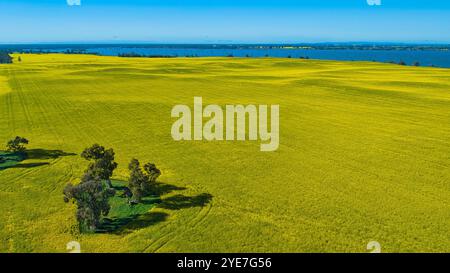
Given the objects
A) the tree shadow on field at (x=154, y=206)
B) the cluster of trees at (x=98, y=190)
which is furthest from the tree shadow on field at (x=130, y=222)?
the cluster of trees at (x=98, y=190)

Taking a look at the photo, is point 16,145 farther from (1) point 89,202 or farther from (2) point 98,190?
(1) point 89,202

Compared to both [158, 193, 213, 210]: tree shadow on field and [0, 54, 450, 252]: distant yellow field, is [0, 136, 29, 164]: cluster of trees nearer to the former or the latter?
[0, 54, 450, 252]: distant yellow field

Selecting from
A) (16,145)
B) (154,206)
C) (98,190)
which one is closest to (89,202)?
(98,190)

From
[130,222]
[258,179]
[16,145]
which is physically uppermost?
[16,145]

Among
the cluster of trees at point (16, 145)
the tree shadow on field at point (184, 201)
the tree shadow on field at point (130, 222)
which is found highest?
the cluster of trees at point (16, 145)

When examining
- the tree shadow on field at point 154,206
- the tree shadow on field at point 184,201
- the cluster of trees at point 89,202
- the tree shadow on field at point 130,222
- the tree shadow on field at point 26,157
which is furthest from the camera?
the tree shadow on field at point 26,157

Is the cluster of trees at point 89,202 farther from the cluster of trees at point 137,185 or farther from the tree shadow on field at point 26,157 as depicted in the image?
the tree shadow on field at point 26,157
